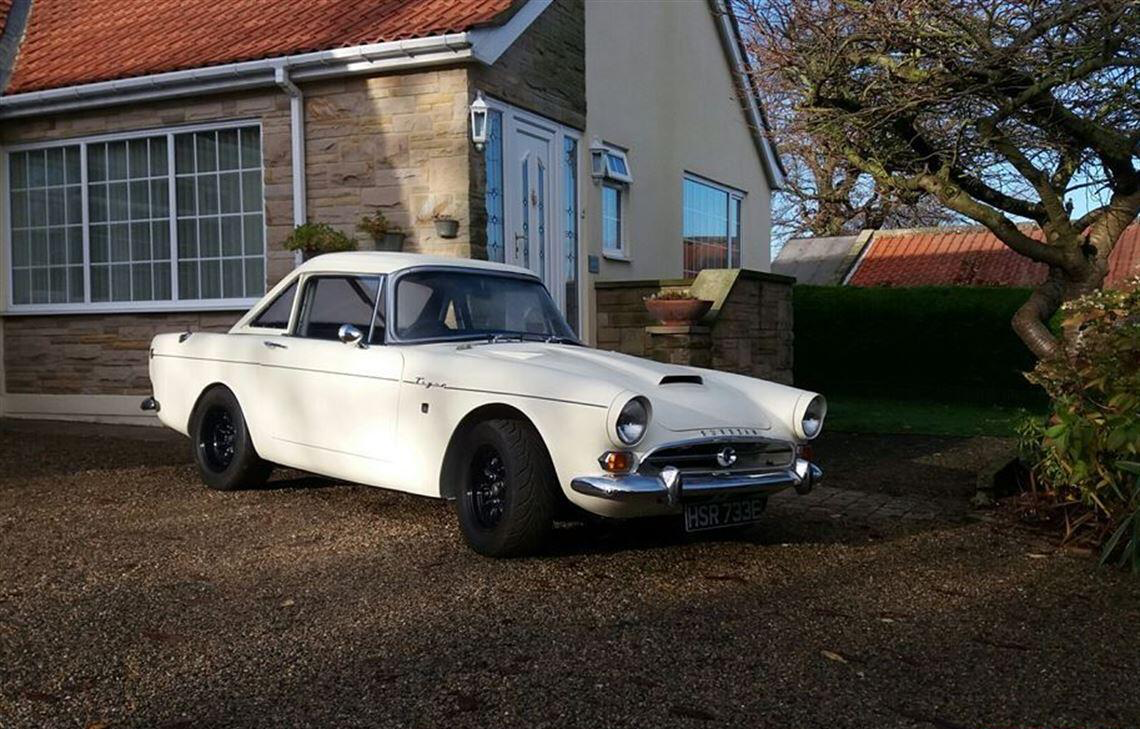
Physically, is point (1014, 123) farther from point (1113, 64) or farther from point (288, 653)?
point (288, 653)

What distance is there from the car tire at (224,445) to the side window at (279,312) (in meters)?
0.50

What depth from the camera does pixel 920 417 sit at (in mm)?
13102

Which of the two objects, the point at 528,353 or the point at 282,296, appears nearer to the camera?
the point at 528,353

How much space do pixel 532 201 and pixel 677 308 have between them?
211 cm

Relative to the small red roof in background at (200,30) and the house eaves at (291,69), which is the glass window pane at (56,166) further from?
the small red roof in background at (200,30)

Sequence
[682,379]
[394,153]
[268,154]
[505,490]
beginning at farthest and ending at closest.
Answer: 1. [268,154]
2. [394,153]
3. [682,379]
4. [505,490]

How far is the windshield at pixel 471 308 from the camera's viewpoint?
6.06m

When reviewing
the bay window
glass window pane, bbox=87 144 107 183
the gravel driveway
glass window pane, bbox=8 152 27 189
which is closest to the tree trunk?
the gravel driveway

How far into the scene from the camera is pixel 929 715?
3309 millimetres

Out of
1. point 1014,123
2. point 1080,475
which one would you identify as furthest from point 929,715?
point 1014,123

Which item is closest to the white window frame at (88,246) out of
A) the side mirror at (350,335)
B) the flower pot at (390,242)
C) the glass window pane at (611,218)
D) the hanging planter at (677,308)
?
the flower pot at (390,242)

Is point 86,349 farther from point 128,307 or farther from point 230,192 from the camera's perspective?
point 230,192

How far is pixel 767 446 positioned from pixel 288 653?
261 centimetres

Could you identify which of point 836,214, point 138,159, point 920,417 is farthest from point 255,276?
point 836,214
